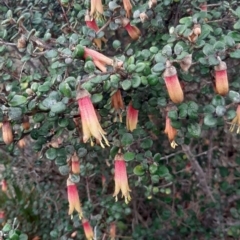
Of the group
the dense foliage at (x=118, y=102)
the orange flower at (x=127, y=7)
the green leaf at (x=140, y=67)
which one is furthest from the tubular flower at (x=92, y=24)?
the green leaf at (x=140, y=67)

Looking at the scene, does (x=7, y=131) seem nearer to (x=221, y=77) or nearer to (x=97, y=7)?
(x=97, y=7)

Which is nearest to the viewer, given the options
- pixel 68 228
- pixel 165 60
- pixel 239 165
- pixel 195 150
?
pixel 165 60

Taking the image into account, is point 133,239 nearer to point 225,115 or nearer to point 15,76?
point 15,76

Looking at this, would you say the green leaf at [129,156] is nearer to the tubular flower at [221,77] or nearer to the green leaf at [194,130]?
the green leaf at [194,130]

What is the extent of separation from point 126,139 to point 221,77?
1.07 ft

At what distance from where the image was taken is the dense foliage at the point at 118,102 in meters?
1.20

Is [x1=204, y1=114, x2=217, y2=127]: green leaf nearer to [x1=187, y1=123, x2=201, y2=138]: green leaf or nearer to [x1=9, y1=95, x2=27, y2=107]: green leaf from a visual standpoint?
[x1=187, y1=123, x2=201, y2=138]: green leaf

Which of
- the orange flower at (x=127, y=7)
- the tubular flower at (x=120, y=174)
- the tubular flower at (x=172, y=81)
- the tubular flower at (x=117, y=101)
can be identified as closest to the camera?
the tubular flower at (x=172, y=81)

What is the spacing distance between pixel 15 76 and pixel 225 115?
2.55 ft

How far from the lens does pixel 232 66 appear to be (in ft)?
5.47

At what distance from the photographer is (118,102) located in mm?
1281

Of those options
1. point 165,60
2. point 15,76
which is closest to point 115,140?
point 165,60

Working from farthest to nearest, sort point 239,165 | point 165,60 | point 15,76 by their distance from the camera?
point 239,165, point 15,76, point 165,60

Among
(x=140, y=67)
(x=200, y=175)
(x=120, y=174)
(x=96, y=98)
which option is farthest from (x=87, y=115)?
(x=200, y=175)
